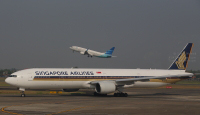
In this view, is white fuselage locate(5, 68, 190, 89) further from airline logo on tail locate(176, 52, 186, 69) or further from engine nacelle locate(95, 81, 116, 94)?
airline logo on tail locate(176, 52, 186, 69)

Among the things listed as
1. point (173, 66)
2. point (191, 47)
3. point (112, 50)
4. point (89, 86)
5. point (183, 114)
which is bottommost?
point (183, 114)

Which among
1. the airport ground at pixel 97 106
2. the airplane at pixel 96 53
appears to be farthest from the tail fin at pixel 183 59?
the airplane at pixel 96 53

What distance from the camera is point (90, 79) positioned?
147 feet

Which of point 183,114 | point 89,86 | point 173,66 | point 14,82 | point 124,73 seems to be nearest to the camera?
point 183,114

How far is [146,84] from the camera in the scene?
1908 inches

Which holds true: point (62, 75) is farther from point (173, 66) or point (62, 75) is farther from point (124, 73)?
point (173, 66)

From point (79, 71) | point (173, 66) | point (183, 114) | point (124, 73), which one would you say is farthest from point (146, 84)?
point (183, 114)

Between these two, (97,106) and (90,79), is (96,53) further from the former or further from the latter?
(97,106)

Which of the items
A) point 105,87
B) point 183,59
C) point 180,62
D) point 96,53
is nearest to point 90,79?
point 105,87

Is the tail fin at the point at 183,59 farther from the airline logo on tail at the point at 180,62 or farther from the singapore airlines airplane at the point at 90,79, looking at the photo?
the singapore airlines airplane at the point at 90,79

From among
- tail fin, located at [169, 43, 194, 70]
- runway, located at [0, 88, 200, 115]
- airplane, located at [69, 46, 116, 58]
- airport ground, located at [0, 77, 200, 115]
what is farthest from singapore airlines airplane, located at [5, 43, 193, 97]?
airplane, located at [69, 46, 116, 58]

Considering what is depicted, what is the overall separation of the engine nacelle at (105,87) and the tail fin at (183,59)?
14.8m

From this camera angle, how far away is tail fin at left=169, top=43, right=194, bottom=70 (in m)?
52.6

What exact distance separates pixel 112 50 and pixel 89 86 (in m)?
104
